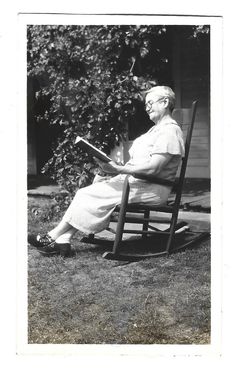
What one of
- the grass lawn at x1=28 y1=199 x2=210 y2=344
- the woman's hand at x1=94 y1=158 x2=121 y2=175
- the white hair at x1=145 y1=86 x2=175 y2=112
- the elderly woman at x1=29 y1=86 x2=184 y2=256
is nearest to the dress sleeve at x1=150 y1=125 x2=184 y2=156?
the elderly woman at x1=29 y1=86 x2=184 y2=256

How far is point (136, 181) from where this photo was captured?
2.62 meters

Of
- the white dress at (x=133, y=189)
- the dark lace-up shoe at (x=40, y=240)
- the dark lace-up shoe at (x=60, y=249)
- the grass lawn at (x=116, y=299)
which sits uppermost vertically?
the white dress at (x=133, y=189)

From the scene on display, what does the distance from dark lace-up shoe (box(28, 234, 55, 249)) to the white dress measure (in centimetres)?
13

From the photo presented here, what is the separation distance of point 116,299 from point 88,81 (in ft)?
3.63

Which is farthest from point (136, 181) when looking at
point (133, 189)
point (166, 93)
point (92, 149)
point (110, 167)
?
point (166, 93)

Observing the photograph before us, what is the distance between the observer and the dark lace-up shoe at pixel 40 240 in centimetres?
249

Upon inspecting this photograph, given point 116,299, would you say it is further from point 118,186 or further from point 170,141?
point 170,141

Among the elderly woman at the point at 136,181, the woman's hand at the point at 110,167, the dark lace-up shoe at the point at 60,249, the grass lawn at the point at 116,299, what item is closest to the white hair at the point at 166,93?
the elderly woman at the point at 136,181

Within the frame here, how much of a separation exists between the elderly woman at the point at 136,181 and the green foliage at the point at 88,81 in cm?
11

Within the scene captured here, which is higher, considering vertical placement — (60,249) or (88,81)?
(88,81)

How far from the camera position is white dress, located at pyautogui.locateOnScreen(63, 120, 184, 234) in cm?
257

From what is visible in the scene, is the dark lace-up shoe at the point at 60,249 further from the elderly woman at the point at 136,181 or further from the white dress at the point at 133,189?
the white dress at the point at 133,189
